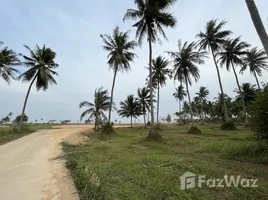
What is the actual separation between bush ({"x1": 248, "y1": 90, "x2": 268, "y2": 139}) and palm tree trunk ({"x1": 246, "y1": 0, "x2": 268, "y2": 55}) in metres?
4.54

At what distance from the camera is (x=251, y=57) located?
131ft

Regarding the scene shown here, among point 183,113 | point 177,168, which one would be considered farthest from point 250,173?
point 183,113

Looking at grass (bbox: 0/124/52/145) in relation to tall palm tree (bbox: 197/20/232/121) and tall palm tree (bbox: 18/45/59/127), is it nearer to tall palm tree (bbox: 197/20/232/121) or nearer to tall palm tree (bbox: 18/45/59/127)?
tall palm tree (bbox: 18/45/59/127)

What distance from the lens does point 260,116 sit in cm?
1094

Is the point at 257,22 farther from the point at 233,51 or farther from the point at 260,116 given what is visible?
the point at 233,51

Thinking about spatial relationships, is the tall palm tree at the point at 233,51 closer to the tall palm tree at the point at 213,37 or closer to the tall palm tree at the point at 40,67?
the tall palm tree at the point at 213,37

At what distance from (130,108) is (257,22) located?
1517 inches

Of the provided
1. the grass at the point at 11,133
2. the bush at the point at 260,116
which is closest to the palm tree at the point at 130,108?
the grass at the point at 11,133

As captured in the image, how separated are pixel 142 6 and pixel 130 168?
596 inches

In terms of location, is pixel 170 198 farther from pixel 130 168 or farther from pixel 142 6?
pixel 142 6

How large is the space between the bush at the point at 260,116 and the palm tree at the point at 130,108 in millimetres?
34196

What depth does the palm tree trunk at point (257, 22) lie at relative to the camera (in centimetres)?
700

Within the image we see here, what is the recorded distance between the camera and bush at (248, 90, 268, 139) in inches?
423

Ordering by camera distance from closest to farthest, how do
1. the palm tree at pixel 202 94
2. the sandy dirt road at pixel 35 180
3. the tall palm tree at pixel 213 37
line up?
the sandy dirt road at pixel 35 180 → the tall palm tree at pixel 213 37 → the palm tree at pixel 202 94
